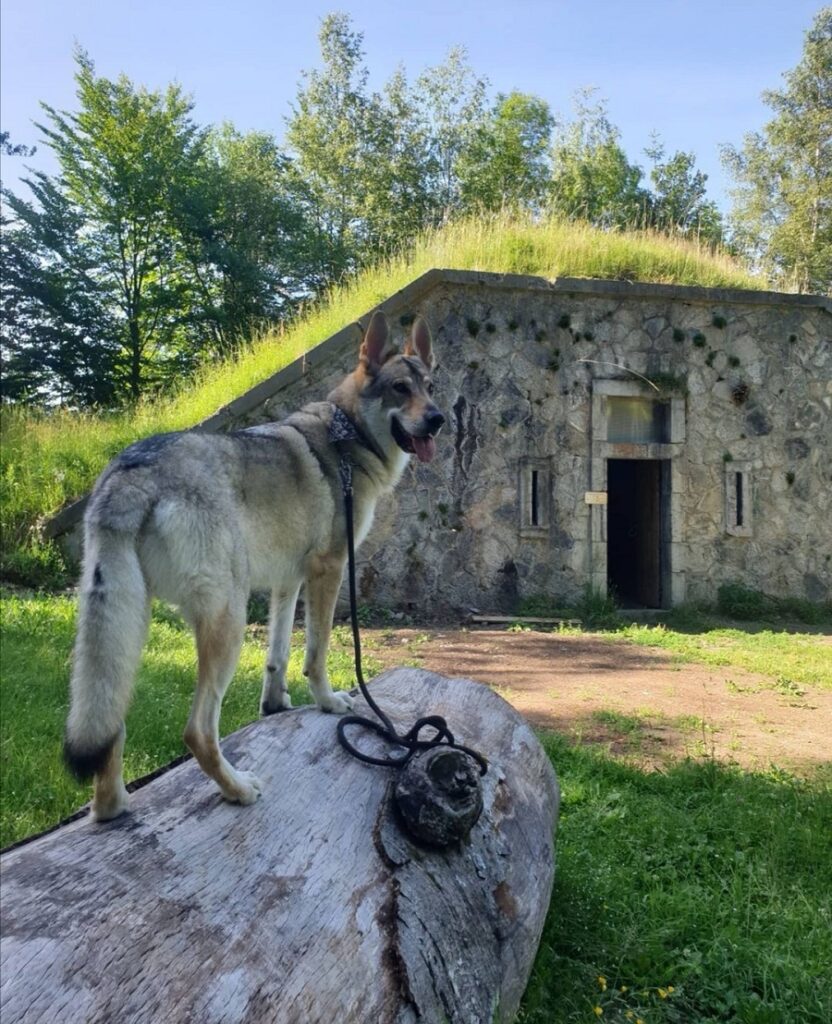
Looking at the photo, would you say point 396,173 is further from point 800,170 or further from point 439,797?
point 439,797

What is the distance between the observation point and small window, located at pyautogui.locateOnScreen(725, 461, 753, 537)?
14.0 meters

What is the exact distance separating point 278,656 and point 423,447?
1.29m

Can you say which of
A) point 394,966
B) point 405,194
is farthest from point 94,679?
point 405,194

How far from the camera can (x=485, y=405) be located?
12961 millimetres

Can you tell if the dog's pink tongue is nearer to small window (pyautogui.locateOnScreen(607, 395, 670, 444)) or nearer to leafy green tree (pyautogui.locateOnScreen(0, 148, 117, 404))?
small window (pyautogui.locateOnScreen(607, 395, 670, 444))

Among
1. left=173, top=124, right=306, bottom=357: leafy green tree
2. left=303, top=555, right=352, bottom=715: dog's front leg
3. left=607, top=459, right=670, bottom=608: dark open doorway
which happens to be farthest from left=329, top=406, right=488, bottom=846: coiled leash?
left=173, top=124, right=306, bottom=357: leafy green tree

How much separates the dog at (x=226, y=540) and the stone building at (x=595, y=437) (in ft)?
25.3

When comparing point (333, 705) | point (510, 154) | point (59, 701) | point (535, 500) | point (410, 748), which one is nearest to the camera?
point (410, 748)

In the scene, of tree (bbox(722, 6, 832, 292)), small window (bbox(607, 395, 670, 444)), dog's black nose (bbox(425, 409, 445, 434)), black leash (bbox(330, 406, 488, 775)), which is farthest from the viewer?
tree (bbox(722, 6, 832, 292))

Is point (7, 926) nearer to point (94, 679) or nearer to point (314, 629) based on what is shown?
point (94, 679)

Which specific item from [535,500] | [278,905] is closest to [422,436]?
[278,905]

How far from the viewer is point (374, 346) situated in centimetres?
420

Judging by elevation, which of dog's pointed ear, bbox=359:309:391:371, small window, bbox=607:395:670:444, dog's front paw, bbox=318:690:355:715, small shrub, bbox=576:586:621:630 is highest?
small window, bbox=607:395:670:444

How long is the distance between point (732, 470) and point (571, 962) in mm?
12232
